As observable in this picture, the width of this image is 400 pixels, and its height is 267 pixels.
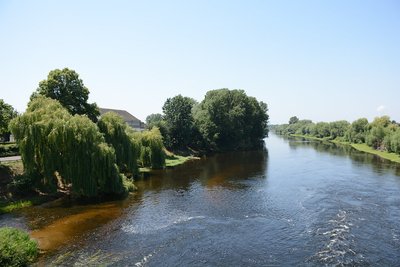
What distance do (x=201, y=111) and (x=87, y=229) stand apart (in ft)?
260

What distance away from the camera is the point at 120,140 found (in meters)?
48.6

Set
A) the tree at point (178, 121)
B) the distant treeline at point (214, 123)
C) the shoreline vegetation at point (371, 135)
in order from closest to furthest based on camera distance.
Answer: the tree at point (178, 121), the distant treeline at point (214, 123), the shoreline vegetation at point (371, 135)

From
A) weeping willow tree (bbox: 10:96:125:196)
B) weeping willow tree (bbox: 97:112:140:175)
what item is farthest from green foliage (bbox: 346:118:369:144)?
weeping willow tree (bbox: 10:96:125:196)

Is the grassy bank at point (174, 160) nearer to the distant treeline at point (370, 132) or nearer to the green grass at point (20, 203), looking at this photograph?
the green grass at point (20, 203)

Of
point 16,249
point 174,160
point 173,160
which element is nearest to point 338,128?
point 174,160

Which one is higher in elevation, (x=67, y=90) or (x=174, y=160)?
(x=67, y=90)

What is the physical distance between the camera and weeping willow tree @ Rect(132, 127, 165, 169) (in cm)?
6084

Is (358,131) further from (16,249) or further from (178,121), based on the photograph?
(16,249)

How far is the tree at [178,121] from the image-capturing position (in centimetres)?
8906

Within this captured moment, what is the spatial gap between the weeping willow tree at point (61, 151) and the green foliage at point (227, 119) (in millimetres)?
60082

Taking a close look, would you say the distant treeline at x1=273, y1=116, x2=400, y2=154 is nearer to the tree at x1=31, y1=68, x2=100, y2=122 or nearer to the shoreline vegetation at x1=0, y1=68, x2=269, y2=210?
the shoreline vegetation at x1=0, y1=68, x2=269, y2=210

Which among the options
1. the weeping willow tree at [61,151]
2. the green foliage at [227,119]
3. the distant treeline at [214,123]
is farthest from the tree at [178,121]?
the weeping willow tree at [61,151]

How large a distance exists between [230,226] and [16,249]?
675 inches

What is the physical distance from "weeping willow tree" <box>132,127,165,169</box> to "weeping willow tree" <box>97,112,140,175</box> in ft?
33.2
